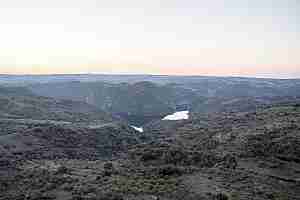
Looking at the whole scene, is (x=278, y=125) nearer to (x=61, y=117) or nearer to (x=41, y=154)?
(x=41, y=154)

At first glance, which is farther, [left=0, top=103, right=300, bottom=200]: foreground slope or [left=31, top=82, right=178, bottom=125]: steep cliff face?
[left=31, top=82, right=178, bottom=125]: steep cliff face

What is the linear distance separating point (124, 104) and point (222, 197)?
13520cm

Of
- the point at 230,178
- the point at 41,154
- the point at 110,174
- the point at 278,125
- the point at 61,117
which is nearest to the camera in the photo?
the point at 230,178

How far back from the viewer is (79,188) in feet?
95.4

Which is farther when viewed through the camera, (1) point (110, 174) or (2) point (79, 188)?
(1) point (110, 174)

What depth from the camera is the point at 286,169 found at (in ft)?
120

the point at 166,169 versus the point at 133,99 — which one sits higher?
the point at 166,169

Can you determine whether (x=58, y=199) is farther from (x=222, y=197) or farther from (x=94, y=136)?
(x=94, y=136)

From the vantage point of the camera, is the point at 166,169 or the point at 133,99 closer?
the point at 166,169

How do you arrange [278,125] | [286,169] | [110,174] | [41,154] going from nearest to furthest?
[110,174] < [286,169] < [41,154] < [278,125]

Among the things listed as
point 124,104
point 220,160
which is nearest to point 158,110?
point 124,104

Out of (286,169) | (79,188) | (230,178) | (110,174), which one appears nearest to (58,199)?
(79,188)

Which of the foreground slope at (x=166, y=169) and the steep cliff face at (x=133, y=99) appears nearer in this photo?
the foreground slope at (x=166, y=169)

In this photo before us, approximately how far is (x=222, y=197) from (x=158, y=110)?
5029 inches
